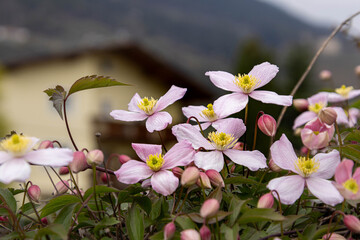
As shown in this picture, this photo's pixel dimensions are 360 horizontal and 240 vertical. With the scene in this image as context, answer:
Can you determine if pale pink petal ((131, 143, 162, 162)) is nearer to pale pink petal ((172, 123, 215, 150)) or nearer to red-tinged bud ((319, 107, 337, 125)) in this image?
pale pink petal ((172, 123, 215, 150))

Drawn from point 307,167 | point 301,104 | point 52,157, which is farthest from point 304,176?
point 301,104

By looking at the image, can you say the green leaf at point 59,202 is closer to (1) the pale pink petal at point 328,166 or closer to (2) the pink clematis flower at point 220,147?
(2) the pink clematis flower at point 220,147

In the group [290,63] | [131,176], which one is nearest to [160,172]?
[131,176]

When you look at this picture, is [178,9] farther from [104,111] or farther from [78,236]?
[78,236]

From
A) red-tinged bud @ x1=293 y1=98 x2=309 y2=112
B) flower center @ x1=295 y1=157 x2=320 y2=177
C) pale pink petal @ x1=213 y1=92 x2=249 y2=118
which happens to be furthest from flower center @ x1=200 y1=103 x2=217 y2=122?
red-tinged bud @ x1=293 y1=98 x2=309 y2=112

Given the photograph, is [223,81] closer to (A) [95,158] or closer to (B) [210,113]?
(B) [210,113]

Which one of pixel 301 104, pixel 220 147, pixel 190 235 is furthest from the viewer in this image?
pixel 301 104
